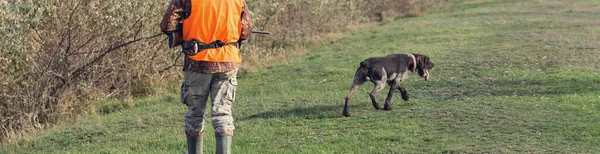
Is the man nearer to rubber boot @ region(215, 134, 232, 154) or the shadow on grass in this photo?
rubber boot @ region(215, 134, 232, 154)

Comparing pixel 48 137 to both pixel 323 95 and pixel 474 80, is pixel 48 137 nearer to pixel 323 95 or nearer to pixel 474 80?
pixel 323 95

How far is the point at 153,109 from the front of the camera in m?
11.5

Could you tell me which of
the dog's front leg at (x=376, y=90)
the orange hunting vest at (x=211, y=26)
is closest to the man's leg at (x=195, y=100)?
the orange hunting vest at (x=211, y=26)

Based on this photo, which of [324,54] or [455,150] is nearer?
[455,150]

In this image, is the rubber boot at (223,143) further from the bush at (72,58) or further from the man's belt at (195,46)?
the bush at (72,58)

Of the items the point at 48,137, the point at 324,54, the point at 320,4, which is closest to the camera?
the point at 48,137

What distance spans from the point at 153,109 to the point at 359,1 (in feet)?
58.4

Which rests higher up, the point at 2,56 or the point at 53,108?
the point at 2,56

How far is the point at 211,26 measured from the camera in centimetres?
688

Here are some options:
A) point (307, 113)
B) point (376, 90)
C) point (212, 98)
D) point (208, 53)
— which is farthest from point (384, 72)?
point (208, 53)

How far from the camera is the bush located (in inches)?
407

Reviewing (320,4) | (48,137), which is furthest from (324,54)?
(48,137)

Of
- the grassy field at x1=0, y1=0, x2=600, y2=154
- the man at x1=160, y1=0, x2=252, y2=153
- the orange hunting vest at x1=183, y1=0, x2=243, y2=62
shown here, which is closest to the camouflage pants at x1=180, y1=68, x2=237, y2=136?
the man at x1=160, y1=0, x2=252, y2=153

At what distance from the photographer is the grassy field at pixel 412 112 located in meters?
8.36
